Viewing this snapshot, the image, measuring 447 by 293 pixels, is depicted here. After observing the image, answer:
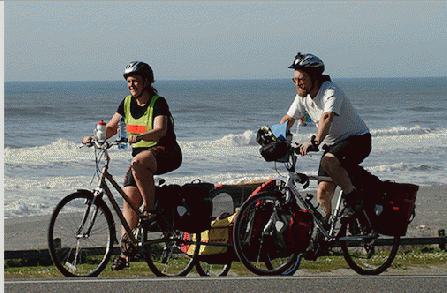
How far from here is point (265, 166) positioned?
26031 millimetres

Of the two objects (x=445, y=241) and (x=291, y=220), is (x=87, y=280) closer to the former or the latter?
(x=291, y=220)

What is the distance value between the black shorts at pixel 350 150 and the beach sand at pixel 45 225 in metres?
4.89

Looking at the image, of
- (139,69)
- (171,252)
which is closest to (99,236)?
(171,252)

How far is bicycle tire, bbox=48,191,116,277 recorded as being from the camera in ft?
19.1

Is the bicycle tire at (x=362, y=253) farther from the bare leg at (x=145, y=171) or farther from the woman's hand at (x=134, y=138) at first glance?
the woman's hand at (x=134, y=138)

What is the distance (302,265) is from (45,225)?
8.13m

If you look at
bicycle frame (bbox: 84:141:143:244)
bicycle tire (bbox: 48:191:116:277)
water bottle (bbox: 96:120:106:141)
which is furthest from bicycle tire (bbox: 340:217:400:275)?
water bottle (bbox: 96:120:106:141)

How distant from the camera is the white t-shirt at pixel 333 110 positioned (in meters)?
6.00

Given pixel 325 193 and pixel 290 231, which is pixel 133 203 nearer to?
pixel 290 231

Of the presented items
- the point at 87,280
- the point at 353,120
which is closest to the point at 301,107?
the point at 353,120

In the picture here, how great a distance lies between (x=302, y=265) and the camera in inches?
315

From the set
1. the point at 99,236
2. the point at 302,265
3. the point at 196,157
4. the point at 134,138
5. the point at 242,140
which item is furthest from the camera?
the point at 242,140

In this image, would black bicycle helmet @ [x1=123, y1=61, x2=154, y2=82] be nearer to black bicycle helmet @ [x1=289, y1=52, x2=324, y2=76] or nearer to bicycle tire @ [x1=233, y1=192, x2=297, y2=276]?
black bicycle helmet @ [x1=289, y1=52, x2=324, y2=76]

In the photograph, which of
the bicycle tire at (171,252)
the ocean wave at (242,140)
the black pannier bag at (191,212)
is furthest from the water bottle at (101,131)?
the ocean wave at (242,140)
